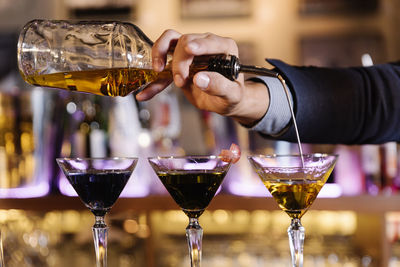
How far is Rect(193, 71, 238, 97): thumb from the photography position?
105 cm

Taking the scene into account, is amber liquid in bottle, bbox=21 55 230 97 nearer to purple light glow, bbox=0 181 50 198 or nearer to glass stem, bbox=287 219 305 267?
glass stem, bbox=287 219 305 267

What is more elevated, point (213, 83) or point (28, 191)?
point (213, 83)

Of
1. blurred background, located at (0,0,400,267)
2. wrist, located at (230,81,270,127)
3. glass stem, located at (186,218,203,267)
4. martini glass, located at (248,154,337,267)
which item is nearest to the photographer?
glass stem, located at (186,218,203,267)

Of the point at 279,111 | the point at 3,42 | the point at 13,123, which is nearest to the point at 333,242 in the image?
the point at 279,111

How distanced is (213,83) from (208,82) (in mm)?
25

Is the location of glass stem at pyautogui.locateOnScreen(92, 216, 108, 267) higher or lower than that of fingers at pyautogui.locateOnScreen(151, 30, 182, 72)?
lower

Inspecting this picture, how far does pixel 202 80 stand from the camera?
3.45 ft

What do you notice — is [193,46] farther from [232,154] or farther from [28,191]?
[28,191]

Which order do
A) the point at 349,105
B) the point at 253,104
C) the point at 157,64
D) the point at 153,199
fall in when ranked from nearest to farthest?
the point at 157,64 < the point at 253,104 < the point at 349,105 < the point at 153,199

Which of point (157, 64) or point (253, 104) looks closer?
point (157, 64)

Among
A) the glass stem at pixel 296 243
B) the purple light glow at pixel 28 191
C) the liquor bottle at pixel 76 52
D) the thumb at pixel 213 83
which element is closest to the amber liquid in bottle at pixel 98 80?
the liquor bottle at pixel 76 52

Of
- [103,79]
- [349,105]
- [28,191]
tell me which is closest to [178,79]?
[103,79]

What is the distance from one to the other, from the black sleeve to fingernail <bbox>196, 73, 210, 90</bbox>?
43 cm

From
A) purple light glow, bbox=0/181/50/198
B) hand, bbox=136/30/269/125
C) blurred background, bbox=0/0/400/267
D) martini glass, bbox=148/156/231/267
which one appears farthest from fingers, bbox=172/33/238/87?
purple light glow, bbox=0/181/50/198
